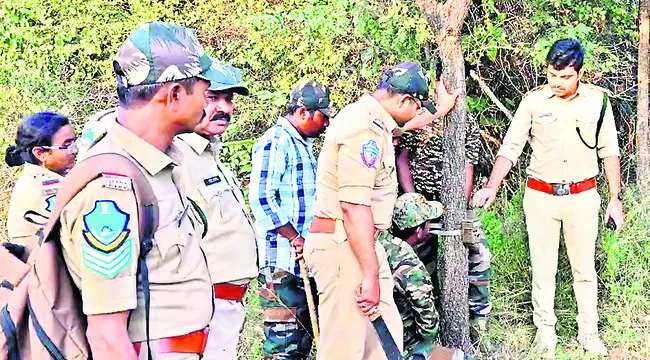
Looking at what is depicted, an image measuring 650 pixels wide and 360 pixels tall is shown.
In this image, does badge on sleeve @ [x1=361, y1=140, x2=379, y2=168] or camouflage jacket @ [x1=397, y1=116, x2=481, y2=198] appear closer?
badge on sleeve @ [x1=361, y1=140, x2=379, y2=168]

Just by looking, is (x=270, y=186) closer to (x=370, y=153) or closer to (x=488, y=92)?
(x=370, y=153)

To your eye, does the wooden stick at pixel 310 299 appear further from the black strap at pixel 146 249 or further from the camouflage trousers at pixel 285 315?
the black strap at pixel 146 249

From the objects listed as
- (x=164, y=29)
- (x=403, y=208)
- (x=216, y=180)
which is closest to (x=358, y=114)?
(x=216, y=180)

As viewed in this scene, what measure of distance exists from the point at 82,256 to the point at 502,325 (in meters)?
3.76

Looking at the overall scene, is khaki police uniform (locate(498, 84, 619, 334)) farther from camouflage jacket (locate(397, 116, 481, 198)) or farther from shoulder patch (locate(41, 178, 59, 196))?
shoulder patch (locate(41, 178, 59, 196))

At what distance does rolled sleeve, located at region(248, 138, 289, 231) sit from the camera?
3959 millimetres

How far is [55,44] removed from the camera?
7.56 metres

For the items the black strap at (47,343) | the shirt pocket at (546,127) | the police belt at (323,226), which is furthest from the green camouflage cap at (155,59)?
the shirt pocket at (546,127)

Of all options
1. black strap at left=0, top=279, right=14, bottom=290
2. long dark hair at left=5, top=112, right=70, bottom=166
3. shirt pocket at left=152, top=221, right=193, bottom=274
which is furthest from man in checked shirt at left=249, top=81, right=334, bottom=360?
shirt pocket at left=152, top=221, right=193, bottom=274

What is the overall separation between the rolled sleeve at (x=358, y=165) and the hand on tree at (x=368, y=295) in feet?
1.20

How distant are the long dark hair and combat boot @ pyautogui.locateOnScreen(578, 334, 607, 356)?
3333mm

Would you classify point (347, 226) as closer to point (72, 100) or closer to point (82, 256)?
point (82, 256)

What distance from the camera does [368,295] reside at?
327 centimetres

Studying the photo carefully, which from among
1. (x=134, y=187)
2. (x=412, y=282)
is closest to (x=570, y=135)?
(x=412, y=282)
